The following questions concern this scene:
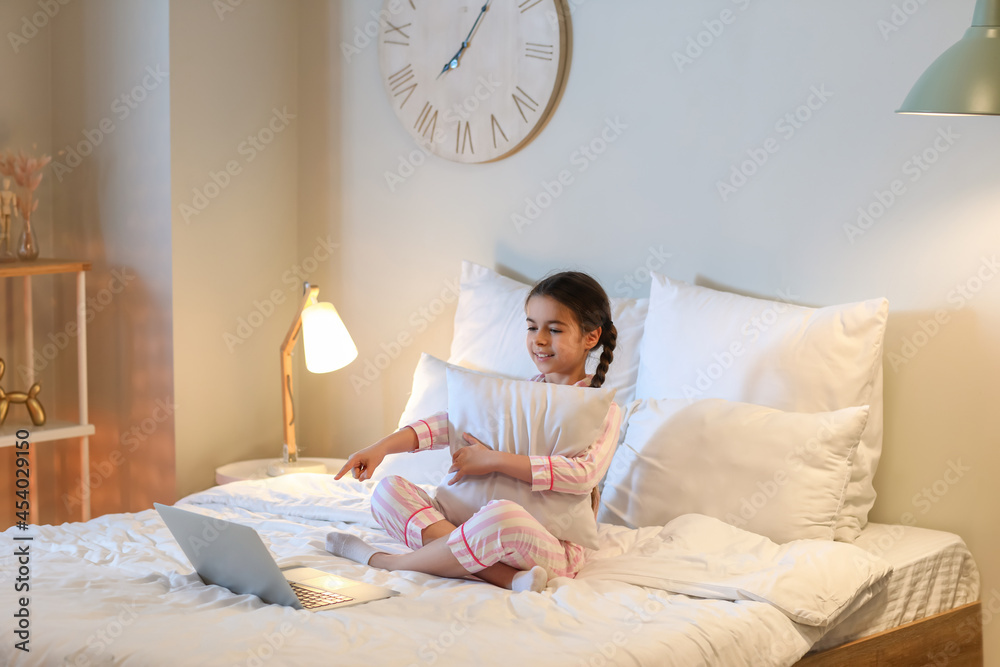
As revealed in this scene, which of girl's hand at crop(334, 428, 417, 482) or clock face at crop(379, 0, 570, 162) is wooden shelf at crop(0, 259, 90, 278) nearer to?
clock face at crop(379, 0, 570, 162)

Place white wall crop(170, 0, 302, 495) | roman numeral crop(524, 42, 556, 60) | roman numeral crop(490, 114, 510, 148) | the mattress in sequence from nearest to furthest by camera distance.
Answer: the mattress, roman numeral crop(524, 42, 556, 60), roman numeral crop(490, 114, 510, 148), white wall crop(170, 0, 302, 495)

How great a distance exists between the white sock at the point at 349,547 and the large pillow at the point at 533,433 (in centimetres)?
17

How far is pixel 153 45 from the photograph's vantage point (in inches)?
114

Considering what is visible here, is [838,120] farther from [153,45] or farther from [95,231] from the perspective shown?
[95,231]

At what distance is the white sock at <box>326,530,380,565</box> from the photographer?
1.85m

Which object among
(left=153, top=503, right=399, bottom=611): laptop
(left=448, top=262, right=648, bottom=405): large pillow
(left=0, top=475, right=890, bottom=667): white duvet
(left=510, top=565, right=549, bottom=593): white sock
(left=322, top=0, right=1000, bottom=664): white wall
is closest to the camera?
(left=0, top=475, right=890, bottom=667): white duvet

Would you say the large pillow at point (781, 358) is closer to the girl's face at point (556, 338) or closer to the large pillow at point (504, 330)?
the large pillow at point (504, 330)

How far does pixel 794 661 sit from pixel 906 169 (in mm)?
1072

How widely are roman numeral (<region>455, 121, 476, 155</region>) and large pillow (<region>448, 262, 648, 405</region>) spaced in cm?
33

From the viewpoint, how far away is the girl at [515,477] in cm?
169

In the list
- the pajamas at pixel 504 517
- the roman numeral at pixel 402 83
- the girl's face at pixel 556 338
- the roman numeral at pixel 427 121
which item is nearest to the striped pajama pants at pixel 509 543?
the pajamas at pixel 504 517

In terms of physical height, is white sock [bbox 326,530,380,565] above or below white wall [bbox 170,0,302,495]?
below

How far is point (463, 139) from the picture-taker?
2812 mm

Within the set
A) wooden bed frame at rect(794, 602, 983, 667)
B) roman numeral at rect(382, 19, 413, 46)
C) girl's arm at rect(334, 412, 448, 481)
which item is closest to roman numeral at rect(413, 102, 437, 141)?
roman numeral at rect(382, 19, 413, 46)
